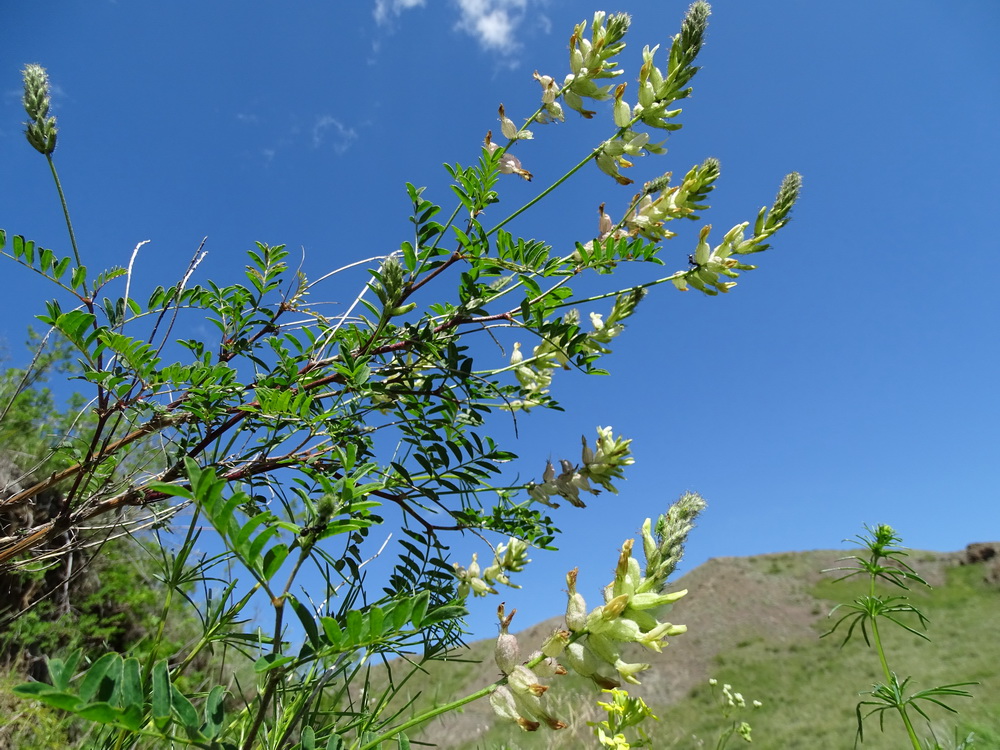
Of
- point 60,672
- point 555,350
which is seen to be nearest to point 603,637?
point 60,672

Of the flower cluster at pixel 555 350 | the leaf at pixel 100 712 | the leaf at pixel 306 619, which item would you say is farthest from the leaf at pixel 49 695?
the flower cluster at pixel 555 350

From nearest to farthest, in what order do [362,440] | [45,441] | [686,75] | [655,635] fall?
[655,635], [686,75], [362,440], [45,441]

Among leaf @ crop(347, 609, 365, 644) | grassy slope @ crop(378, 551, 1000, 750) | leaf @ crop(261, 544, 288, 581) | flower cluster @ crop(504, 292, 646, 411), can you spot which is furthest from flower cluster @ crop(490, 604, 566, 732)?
grassy slope @ crop(378, 551, 1000, 750)

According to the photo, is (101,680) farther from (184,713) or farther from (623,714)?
(623,714)

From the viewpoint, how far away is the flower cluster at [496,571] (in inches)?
75.6

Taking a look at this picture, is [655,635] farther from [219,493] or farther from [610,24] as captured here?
[610,24]

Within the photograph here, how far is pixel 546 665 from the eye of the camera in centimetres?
83

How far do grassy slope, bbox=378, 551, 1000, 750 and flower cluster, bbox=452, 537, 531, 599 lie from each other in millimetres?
11353

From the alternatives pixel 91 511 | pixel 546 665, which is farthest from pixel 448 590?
pixel 91 511

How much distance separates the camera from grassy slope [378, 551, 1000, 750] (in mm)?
15008

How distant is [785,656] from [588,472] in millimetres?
25461

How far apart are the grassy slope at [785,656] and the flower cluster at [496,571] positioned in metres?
11.4

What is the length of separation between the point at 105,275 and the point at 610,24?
4.80 ft

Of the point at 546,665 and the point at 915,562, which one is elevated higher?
the point at 915,562
